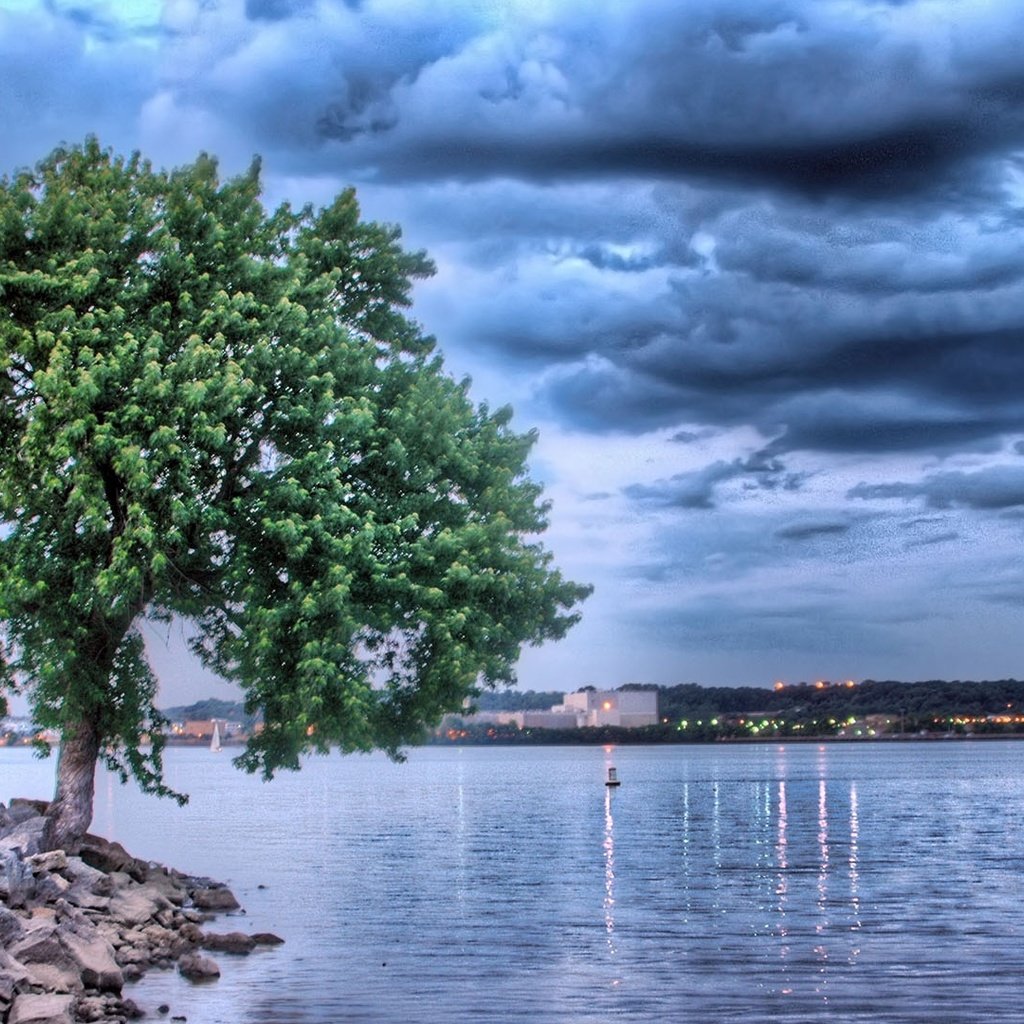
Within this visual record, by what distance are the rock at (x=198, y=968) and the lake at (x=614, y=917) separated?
1.19ft

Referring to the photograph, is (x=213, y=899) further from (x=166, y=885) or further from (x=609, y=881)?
(x=609, y=881)

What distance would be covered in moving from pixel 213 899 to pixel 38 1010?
18.3 meters

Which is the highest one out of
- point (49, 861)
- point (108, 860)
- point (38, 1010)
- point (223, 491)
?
point (223, 491)

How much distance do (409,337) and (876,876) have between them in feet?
85.9

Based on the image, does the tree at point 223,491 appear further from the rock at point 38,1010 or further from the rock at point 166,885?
the rock at point 38,1010

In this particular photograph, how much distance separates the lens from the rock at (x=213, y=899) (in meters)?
38.8

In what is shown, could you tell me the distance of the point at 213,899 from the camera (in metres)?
39.1

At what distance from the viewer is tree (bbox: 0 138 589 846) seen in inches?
1244

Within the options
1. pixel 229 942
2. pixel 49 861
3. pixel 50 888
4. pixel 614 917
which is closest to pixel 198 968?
pixel 50 888

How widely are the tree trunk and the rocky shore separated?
430 millimetres

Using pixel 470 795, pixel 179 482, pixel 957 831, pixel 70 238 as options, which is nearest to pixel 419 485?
pixel 179 482

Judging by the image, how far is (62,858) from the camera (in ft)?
102

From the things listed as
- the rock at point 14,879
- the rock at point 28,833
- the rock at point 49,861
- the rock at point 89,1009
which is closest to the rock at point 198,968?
the rock at point 14,879

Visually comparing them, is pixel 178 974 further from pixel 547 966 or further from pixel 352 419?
pixel 352 419
